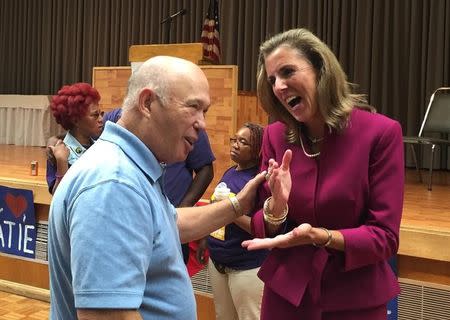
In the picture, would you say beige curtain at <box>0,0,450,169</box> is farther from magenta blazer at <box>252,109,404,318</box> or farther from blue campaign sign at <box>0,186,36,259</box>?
magenta blazer at <box>252,109,404,318</box>

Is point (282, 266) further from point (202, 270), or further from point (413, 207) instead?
point (413, 207)

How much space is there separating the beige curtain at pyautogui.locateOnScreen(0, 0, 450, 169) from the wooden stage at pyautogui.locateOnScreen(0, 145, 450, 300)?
6.55 feet

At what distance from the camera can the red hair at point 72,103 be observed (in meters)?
3.02

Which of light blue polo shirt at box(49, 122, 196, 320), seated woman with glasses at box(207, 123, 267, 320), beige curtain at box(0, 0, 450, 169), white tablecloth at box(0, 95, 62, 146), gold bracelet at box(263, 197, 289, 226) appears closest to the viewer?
light blue polo shirt at box(49, 122, 196, 320)

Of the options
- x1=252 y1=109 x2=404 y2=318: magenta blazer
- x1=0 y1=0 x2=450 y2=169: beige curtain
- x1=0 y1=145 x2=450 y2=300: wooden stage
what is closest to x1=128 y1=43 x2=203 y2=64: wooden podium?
x1=0 y1=145 x2=450 y2=300: wooden stage

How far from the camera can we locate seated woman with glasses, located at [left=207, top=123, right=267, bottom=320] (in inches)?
105

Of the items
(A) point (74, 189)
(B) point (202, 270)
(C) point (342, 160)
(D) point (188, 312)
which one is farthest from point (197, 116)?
(B) point (202, 270)

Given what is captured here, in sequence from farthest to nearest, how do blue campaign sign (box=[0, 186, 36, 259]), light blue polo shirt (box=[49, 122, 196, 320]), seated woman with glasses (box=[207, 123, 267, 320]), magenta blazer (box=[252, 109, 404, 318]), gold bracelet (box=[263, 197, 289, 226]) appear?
blue campaign sign (box=[0, 186, 36, 259]) < seated woman with glasses (box=[207, 123, 267, 320]) < gold bracelet (box=[263, 197, 289, 226]) < magenta blazer (box=[252, 109, 404, 318]) < light blue polo shirt (box=[49, 122, 196, 320])

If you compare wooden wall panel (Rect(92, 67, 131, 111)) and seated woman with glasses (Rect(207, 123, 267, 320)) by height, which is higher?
wooden wall panel (Rect(92, 67, 131, 111))

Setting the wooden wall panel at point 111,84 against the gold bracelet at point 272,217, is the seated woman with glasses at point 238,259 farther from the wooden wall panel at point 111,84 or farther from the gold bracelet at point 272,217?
the wooden wall panel at point 111,84

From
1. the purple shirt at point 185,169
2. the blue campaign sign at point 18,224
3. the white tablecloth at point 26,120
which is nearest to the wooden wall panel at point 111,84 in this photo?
the blue campaign sign at point 18,224

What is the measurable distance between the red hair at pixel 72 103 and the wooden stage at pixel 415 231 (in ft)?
4.93

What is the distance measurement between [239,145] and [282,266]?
121 cm

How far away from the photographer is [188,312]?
1197 mm
